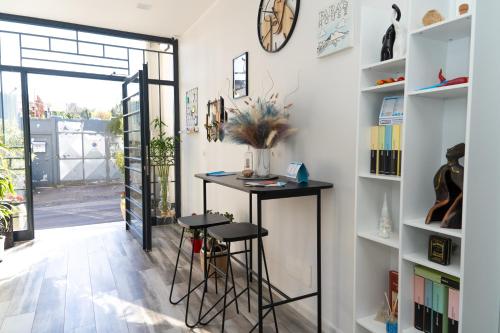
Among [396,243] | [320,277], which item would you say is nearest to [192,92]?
[320,277]

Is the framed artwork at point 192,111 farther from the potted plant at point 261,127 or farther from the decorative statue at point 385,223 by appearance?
the decorative statue at point 385,223

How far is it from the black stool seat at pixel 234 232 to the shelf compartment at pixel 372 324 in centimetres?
75

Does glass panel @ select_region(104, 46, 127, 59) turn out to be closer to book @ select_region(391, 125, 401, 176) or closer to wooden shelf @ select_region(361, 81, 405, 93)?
wooden shelf @ select_region(361, 81, 405, 93)

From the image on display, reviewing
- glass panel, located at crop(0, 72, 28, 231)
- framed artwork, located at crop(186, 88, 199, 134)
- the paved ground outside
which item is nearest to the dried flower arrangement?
framed artwork, located at crop(186, 88, 199, 134)

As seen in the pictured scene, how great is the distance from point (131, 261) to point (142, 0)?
2.86m

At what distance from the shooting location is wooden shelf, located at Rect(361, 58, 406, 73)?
1.50m

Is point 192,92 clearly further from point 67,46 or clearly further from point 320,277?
point 320,277

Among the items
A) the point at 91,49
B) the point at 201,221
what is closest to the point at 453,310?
the point at 201,221

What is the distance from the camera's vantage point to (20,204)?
4348 mm

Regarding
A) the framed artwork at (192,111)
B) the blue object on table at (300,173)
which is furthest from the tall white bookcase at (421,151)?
the framed artwork at (192,111)

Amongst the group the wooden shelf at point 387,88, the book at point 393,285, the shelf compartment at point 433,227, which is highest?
the wooden shelf at point 387,88

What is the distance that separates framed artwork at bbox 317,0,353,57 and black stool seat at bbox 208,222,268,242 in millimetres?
1243

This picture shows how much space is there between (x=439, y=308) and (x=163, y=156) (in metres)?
4.21

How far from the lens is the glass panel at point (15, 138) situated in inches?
164
